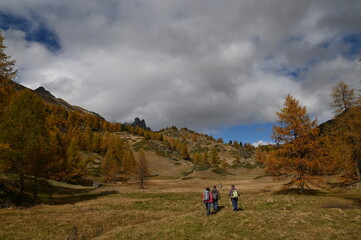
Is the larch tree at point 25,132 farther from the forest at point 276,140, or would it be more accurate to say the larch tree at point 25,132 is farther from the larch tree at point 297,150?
the larch tree at point 297,150

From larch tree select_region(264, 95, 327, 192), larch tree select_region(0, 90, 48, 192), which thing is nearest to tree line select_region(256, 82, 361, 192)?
larch tree select_region(264, 95, 327, 192)

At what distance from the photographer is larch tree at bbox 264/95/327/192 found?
81.0 ft

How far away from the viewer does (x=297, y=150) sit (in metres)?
25.5

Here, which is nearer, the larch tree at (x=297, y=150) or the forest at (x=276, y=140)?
the forest at (x=276, y=140)

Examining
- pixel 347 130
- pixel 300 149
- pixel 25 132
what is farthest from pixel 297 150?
pixel 25 132

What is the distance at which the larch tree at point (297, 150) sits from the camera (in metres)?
24.7

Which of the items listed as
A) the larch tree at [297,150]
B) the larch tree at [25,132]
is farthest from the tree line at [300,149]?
the larch tree at [25,132]

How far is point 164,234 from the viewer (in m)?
12.1

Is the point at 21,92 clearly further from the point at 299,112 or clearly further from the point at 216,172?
the point at 216,172

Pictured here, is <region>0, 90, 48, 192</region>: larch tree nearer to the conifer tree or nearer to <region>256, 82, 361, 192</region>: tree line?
<region>256, 82, 361, 192</region>: tree line

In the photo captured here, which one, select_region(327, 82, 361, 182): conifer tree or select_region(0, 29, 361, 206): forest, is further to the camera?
select_region(327, 82, 361, 182): conifer tree

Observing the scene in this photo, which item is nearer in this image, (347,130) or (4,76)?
(4,76)

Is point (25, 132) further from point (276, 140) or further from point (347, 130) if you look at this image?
point (347, 130)

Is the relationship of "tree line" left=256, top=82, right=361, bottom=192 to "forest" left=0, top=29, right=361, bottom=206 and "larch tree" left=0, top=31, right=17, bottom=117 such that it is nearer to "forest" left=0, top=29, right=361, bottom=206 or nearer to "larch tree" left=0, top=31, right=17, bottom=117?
"forest" left=0, top=29, right=361, bottom=206
